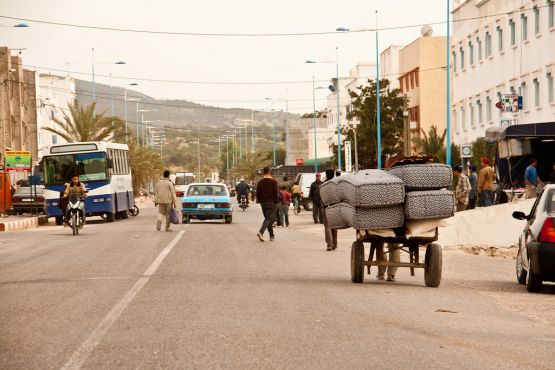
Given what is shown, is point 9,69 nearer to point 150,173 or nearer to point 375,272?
point 150,173

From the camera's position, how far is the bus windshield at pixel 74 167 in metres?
46.3

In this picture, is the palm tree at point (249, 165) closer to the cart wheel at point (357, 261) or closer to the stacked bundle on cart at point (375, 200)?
the cart wheel at point (357, 261)

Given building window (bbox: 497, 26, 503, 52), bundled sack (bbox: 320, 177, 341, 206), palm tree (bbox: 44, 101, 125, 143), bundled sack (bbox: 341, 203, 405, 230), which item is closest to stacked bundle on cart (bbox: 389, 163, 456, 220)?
bundled sack (bbox: 341, 203, 405, 230)

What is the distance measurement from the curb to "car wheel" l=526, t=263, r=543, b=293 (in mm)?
30995

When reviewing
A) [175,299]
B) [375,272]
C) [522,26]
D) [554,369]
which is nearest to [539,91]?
[522,26]

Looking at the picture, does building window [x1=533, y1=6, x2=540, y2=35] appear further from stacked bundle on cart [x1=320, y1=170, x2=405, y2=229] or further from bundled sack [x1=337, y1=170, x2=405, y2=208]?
bundled sack [x1=337, y1=170, x2=405, y2=208]

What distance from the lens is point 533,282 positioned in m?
15.9

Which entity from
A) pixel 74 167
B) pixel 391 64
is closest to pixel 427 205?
pixel 74 167

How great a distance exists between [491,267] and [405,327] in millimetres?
11111

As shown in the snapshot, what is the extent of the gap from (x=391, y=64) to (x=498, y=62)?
41362 mm

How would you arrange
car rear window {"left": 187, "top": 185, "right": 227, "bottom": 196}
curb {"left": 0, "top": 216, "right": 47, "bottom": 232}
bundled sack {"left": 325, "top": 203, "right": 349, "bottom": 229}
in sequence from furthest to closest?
1. curb {"left": 0, "top": 216, "right": 47, "bottom": 232}
2. car rear window {"left": 187, "top": 185, "right": 227, "bottom": 196}
3. bundled sack {"left": 325, "top": 203, "right": 349, "bottom": 229}

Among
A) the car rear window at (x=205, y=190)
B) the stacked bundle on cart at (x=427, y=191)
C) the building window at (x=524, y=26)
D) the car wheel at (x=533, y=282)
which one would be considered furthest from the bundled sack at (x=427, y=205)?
the building window at (x=524, y=26)

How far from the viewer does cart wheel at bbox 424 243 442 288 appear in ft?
52.0

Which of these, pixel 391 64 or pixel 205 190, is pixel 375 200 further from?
pixel 391 64
